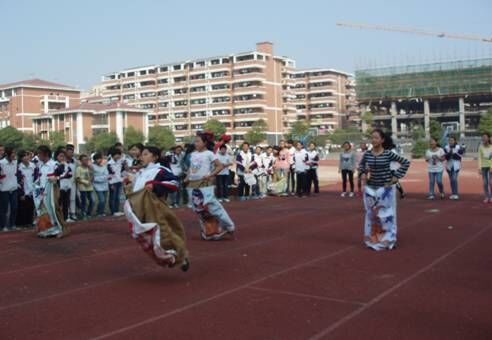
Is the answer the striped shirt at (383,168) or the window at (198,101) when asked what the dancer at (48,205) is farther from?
the window at (198,101)

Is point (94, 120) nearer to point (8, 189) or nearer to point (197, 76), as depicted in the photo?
point (197, 76)

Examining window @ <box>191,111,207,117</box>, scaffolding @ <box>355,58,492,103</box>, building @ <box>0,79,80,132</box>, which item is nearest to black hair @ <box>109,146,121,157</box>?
scaffolding @ <box>355,58,492,103</box>

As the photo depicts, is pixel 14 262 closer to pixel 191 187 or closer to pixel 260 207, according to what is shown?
pixel 191 187

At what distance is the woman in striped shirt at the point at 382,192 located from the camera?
345 inches

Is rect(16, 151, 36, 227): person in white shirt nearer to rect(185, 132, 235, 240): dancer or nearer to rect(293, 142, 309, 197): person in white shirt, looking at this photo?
rect(185, 132, 235, 240): dancer

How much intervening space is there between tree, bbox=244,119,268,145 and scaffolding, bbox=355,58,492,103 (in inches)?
873

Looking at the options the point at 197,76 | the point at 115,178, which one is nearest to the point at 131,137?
the point at 197,76

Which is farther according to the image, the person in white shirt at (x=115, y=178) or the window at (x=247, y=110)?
the window at (x=247, y=110)

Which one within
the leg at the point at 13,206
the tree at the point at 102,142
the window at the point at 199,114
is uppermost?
the window at the point at 199,114

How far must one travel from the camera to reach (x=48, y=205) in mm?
10945

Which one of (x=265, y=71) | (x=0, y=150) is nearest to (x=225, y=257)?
(x=0, y=150)

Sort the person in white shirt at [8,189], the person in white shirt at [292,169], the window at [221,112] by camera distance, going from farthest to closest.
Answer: the window at [221,112]
the person in white shirt at [292,169]
the person in white shirt at [8,189]

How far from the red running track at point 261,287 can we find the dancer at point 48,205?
0.94 feet

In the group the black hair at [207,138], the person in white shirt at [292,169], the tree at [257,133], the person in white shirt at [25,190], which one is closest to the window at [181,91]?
the tree at [257,133]
